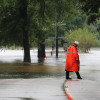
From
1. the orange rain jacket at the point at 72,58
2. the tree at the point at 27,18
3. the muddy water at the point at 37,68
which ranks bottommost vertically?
the muddy water at the point at 37,68

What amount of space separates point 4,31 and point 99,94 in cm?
1951

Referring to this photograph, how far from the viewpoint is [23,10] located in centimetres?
2694

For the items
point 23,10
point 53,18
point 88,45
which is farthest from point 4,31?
point 88,45

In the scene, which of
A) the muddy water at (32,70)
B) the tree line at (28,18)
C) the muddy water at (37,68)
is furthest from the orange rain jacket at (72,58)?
the tree line at (28,18)

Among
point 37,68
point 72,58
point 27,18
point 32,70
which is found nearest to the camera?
point 72,58

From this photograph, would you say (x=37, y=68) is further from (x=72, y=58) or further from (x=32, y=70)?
(x=72, y=58)

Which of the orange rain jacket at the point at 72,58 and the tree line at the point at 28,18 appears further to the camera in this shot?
the tree line at the point at 28,18

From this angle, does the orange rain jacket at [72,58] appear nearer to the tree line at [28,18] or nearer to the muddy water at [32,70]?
the muddy water at [32,70]

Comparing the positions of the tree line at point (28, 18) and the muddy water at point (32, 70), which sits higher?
the tree line at point (28, 18)

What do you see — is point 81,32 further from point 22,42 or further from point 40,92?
point 40,92

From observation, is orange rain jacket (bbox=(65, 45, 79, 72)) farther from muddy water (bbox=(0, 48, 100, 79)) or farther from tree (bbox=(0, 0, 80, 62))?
tree (bbox=(0, 0, 80, 62))

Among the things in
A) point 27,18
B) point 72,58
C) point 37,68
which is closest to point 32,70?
point 37,68

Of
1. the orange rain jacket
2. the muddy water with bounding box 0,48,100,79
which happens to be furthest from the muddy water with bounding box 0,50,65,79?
the orange rain jacket

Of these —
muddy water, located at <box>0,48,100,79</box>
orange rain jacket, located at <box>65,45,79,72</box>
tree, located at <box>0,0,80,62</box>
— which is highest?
tree, located at <box>0,0,80,62</box>
